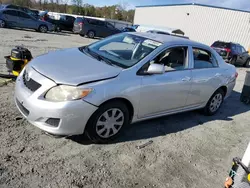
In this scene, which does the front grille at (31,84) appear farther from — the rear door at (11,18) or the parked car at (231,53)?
the rear door at (11,18)

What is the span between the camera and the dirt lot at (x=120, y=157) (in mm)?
2754

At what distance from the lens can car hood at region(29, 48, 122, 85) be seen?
307 centimetres

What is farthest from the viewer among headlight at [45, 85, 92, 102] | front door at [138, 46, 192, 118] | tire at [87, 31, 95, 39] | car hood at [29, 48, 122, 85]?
tire at [87, 31, 95, 39]

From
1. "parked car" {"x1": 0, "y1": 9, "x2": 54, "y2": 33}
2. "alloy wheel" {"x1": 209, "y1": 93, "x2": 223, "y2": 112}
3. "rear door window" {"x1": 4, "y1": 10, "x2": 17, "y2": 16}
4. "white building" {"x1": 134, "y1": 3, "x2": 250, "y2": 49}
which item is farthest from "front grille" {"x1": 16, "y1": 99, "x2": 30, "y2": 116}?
"white building" {"x1": 134, "y1": 3, "x2": 250, "y2": 49}

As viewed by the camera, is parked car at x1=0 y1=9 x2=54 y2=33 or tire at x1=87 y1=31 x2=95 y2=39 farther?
tire at x1=87 y1=31 x2=95 y2=39

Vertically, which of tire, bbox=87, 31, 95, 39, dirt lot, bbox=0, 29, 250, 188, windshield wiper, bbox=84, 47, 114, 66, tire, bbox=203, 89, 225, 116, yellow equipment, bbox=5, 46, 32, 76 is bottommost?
tire, bbox=87, 31, 95, 39

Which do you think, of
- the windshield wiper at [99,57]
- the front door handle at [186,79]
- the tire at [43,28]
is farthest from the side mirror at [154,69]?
the tire at [43,28]

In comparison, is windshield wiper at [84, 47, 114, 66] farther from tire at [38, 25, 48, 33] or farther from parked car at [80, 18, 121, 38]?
parked car at [80, 18, 121, 38]

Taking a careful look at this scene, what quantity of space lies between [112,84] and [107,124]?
617mm

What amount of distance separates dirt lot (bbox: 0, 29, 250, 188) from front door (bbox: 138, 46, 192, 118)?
0.47m

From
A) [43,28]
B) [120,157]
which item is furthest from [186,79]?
[43,28]

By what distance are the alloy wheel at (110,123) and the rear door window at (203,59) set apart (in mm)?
1988

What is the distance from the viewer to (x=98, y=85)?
3.11 meters

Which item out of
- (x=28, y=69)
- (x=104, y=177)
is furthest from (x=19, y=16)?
(x=104, y=177)
